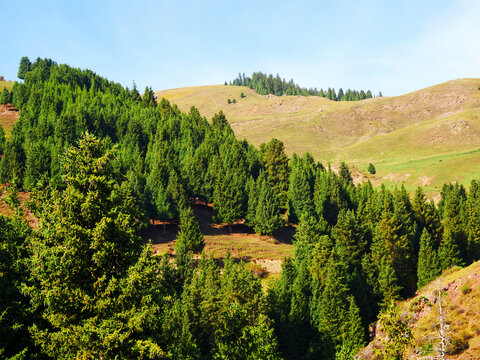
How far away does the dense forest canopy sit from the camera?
14.0m

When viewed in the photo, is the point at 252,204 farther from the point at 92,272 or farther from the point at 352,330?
the point at 92,272

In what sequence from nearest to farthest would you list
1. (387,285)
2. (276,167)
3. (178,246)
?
(387,285) → (178,246) → (276,167)

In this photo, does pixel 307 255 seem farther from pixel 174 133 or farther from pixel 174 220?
pixel 174 133

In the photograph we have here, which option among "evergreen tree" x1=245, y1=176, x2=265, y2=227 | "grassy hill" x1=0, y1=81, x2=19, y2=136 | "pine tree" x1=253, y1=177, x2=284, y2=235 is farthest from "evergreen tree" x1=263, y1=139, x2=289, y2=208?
"grassy hill" x1=0, y1=81, x2=19, y2=136

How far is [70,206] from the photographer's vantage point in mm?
14406

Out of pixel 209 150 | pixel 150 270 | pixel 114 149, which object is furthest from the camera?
pixel 209 150

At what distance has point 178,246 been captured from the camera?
58.7 m

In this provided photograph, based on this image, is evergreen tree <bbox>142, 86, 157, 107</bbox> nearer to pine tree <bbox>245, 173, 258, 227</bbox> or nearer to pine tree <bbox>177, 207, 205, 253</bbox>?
pine tree <bbox>245, 173, 258, 227</bbox>

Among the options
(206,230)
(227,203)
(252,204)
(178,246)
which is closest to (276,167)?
(252,204)

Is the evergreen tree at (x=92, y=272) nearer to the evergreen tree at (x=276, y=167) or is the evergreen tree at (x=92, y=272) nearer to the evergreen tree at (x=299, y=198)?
the evergreen tree at (x=299, y=198)

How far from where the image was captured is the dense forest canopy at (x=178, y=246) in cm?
1395

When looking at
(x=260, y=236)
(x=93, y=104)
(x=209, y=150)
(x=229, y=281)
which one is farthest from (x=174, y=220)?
(x=93, y=104)

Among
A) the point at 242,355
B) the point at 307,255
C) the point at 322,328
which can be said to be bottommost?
the point at 322,328

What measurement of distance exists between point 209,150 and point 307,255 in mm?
64151
